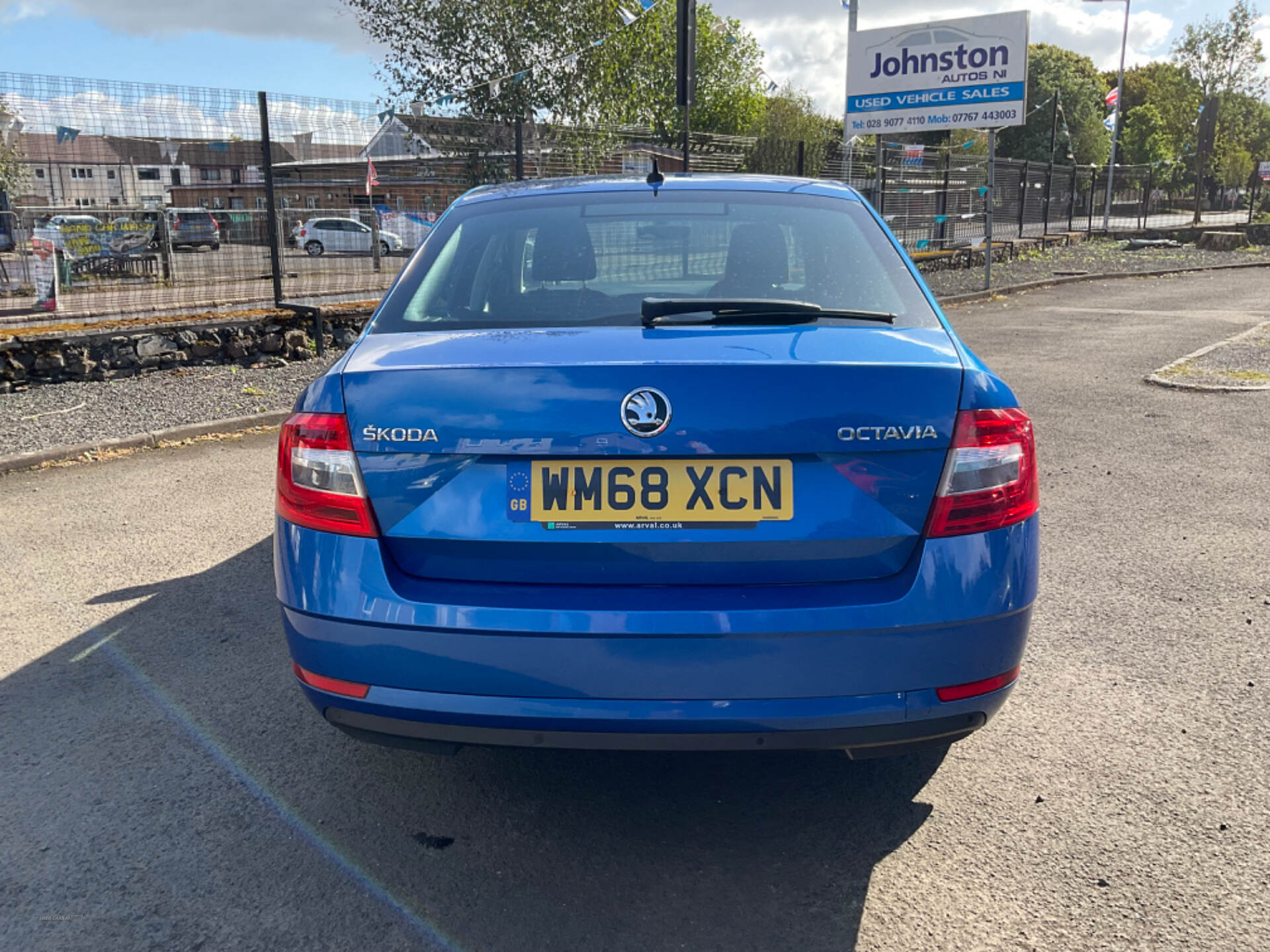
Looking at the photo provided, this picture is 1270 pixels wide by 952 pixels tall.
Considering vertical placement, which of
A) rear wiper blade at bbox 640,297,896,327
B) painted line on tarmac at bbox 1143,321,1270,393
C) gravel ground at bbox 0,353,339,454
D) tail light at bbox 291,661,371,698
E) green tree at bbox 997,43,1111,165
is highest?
green tree at bbox 997,43,1111,165

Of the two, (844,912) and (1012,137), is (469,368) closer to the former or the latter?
(844,912)

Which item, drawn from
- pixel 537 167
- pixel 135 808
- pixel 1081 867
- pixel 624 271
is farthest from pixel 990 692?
pixel 537 167

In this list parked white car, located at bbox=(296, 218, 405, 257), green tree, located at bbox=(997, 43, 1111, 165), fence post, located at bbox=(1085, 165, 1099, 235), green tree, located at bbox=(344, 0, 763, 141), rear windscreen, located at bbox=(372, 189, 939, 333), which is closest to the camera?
rear windscreen, located at bbox=(372, 189, 939, 333)

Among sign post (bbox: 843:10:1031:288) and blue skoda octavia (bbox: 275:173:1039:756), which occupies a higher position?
sign post (bbox: 843:10:1031:288)

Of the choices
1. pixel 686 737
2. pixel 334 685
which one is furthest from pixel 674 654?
pixel 334 685

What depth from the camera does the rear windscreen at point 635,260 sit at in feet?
8.93

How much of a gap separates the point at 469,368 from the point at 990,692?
1.38 meters

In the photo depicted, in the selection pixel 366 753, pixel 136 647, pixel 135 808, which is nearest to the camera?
pixel 135 808

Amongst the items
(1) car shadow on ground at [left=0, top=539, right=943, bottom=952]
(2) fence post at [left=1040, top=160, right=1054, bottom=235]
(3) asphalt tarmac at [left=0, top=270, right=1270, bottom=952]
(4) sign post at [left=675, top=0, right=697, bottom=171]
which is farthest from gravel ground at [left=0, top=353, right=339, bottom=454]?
(2) fence post at [left=1040, top=160, right=1054, bottom=235]

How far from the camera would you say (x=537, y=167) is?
49.4ft

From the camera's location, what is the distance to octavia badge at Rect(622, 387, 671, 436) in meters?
2.18

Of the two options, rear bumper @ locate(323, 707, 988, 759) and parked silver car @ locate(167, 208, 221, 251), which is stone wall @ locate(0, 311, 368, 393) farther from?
rear bumper @ locate(323, 707, 988, 759)

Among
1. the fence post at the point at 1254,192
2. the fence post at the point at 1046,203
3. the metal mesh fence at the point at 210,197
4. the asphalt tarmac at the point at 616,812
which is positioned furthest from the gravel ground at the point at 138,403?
the fence post at the point at 1254,192

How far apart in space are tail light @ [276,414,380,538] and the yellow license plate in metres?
0.40
